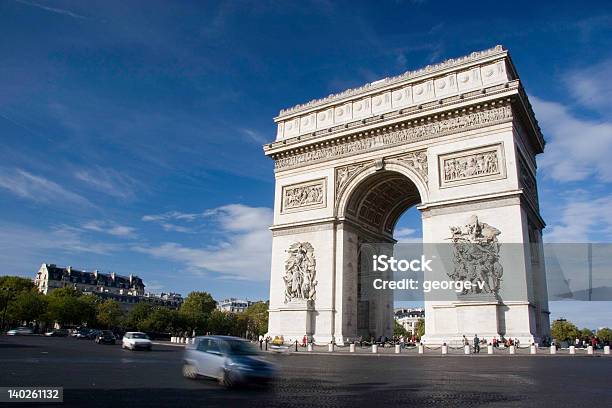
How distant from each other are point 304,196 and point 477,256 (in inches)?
482

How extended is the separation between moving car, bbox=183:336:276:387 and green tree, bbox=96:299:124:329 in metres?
76.7

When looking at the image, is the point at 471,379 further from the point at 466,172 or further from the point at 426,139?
the point at 426,139

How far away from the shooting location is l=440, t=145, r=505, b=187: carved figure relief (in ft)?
83.6

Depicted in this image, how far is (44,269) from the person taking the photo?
10231 cm

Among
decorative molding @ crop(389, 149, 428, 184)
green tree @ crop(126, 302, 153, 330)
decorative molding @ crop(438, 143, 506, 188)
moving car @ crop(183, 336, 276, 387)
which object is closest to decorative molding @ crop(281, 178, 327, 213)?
decorative molding @ crop(389, 149, 428, 184)

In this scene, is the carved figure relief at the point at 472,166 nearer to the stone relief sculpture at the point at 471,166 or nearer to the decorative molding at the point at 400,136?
the stone relief sculpture at the point at 471,166

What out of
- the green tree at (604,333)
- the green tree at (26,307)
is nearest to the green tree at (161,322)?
the green tree at (26,307)

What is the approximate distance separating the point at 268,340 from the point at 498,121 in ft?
59.4

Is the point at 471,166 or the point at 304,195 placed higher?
the point at 471,166

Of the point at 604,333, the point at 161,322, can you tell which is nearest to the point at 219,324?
the point at 161,322

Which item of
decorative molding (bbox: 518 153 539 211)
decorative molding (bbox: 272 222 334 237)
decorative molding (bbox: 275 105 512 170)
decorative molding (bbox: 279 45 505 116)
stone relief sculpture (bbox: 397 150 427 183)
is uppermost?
decorative molding (bbox: 279 45 505 116)

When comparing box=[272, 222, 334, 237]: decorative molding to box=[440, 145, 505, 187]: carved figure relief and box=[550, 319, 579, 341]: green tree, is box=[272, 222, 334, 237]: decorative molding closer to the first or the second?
box=[440, 145, 505, 187]: carved figure relief

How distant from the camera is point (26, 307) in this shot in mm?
69875

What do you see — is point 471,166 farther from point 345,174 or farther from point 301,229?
point 301,229
